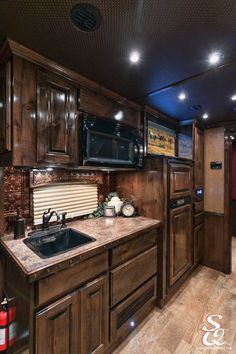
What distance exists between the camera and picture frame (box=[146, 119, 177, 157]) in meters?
2.45

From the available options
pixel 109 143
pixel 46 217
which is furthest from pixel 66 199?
pixel 109 143

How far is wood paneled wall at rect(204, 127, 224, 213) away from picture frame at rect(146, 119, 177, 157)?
0.60 m

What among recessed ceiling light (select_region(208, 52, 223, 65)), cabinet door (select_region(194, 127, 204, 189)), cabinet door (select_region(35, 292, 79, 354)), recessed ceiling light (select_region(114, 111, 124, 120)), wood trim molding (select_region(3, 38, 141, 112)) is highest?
recessed ceiling light (select_region(208, 52, 223, 65))

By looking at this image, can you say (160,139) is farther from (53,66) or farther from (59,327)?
(59,327)

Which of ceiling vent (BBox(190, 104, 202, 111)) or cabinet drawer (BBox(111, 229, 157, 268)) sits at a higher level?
ceiling vent (BBox(190, 104, 202, 111))

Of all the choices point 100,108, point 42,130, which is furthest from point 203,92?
point 42,130

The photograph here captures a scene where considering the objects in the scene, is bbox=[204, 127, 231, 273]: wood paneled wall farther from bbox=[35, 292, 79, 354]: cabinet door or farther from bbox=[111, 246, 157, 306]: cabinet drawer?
bbox=[35, 292, 79, 354]: cabinet door

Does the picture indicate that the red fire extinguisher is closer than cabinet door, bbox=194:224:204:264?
Yes

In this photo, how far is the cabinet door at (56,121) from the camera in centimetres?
137

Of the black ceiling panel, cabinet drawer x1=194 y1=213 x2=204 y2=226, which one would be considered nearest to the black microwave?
the black ceiling panel

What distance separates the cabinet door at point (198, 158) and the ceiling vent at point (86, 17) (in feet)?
7.40

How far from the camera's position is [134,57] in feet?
4.42

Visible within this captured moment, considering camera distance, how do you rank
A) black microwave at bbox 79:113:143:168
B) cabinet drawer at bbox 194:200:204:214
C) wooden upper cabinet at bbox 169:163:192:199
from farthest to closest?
Result: cabinet drawer at bbox 194:200:204:214 → wooden upper cabinet at bbox 169:163:192:199 → black microwave at bbox 79:113:143:168

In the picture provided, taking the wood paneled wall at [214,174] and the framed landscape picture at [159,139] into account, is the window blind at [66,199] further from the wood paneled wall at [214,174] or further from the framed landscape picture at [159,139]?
the wood paneled wall at [214,174]
